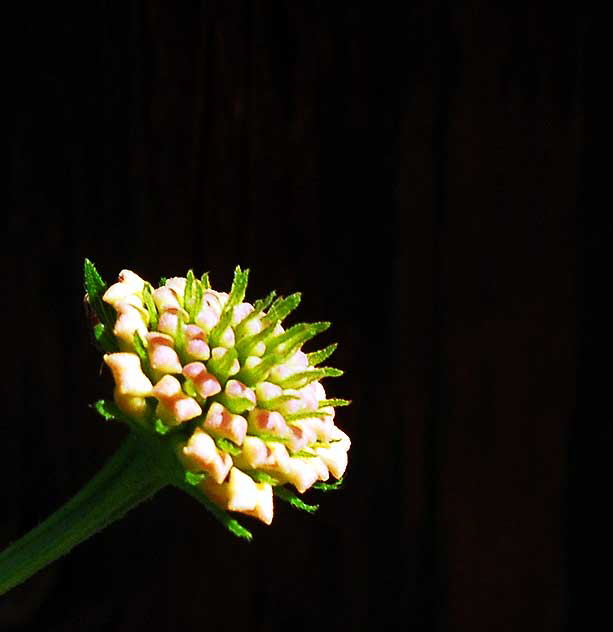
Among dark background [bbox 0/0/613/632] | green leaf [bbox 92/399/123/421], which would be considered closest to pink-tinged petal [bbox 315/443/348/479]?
green leaf [bbox 92/399/123/421]

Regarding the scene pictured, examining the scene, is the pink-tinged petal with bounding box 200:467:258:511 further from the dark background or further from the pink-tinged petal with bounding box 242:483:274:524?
the dark background

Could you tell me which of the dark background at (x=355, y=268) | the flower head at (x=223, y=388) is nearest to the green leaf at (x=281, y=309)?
the flower head at (x=223, y=388)

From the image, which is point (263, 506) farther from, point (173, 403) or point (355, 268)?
point (355, 268)

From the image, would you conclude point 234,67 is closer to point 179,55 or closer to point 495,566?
point 179,55

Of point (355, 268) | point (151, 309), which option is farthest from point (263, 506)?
point (355, 268)

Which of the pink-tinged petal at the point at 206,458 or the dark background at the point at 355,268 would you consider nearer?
the pink-tinged petal at the point at 206,458

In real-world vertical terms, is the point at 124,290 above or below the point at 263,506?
above

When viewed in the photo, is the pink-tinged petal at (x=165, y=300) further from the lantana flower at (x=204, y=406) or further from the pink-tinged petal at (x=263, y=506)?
the pink-tinged petal at (x=263, y=506)

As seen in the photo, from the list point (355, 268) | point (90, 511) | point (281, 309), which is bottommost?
point (90, 511)

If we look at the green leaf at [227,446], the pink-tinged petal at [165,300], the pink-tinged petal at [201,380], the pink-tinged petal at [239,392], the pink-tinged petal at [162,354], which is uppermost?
the pink-tinged petal at [165,300]
